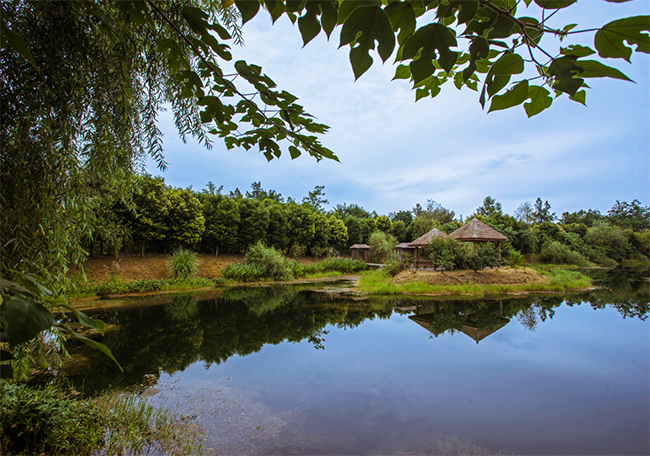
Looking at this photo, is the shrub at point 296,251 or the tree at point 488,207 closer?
the shrub at point 296,251

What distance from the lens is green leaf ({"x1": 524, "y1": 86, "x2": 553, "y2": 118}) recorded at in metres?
0.68

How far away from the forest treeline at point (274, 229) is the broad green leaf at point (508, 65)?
25.3 feet

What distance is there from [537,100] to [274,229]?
16932 mm

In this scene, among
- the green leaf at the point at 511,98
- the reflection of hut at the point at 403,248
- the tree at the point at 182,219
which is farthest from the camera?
the reflection of hut at the point at 403,248

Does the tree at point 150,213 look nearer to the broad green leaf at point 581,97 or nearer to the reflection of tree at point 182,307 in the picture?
the reflection of tree at point 182,307

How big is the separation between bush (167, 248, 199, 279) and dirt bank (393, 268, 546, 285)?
803 centimetres

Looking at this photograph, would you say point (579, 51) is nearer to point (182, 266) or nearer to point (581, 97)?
point (581, 97)

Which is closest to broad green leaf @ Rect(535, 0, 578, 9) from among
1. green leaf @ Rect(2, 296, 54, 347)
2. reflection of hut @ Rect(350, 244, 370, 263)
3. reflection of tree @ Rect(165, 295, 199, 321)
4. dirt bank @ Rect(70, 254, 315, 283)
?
green leaf @ Rect(2, 296, 54, 347)

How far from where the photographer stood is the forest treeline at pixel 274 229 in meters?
11.7

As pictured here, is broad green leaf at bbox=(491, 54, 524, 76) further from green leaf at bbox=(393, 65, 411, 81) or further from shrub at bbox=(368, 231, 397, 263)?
shrub at bbox=(368, 231, 397, 263)

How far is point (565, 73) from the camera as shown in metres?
0.58

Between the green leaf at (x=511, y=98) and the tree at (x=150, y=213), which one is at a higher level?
the tree at (x=150, y=213)

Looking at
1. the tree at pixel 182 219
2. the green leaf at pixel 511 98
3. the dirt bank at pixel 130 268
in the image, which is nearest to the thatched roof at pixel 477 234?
the dirt bank at pixel 130 268

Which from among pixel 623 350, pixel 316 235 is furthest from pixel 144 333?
pixel 316 235
